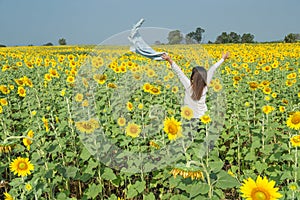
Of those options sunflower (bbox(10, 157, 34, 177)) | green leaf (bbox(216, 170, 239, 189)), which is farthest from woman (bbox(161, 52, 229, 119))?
sunflower (bbox(10, 157, 34, 177))

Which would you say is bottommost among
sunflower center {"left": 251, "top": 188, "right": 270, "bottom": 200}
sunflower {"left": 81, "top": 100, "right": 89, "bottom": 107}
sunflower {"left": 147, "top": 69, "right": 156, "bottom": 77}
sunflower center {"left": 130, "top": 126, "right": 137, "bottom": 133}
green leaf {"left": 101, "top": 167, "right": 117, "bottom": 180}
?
green leaf {"left": 101, "top": 167, "right": 117, "bottom": 180}

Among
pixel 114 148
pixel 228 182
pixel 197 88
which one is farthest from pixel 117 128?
pixel 228 182

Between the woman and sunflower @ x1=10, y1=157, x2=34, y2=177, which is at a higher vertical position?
the woman

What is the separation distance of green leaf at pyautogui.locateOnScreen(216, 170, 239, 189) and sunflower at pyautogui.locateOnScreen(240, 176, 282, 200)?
0.21m

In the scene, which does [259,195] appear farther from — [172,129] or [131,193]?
[131,193]

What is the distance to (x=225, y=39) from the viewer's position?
3133cm

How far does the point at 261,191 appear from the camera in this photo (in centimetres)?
153

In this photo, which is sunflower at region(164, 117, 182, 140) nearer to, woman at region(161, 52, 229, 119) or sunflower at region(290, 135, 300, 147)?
sunflower at region(290, 135, 300, 147)

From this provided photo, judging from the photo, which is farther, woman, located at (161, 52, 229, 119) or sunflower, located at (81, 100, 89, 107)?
sunflower, located at (81, 100, 89, 107)

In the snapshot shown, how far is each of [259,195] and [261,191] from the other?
0.08ft

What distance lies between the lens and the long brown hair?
3.30 metres

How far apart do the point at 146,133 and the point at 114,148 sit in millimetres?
536

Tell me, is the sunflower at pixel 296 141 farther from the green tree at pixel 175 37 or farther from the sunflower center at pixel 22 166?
the sunflower center at pixel 22 166

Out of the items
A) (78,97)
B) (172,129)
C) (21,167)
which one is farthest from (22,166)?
(78,97)
